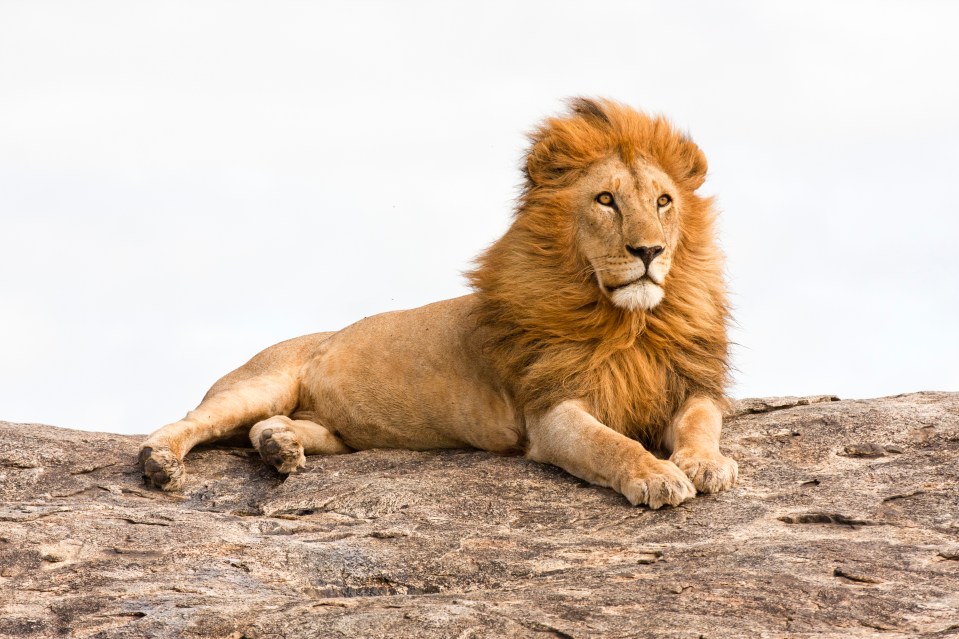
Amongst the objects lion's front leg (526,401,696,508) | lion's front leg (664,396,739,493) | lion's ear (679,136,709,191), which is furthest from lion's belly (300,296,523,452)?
lion's ear (679,136,709,191)

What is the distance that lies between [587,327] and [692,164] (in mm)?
972

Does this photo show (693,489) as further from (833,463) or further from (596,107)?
(596,107)

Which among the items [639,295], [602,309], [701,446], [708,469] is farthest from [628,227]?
[708,469]

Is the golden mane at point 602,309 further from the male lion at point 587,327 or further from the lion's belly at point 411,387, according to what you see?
the lion's belly at point 411,387

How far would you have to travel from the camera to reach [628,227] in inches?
215

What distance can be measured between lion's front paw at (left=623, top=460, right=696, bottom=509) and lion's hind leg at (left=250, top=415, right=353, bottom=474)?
1797 mm

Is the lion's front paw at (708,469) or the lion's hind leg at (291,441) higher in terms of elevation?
the lion's hind leg at (291,441)

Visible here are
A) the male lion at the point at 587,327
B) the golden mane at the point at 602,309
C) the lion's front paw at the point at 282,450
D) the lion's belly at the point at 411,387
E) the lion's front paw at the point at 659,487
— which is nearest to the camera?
the lion's front paw at the point at 659,487

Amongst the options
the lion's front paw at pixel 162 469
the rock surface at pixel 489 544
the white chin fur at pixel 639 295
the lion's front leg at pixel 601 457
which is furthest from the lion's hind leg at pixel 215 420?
the white chin fur at pixel 639 295

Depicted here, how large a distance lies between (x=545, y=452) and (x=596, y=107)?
173 cm

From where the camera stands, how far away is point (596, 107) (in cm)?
601

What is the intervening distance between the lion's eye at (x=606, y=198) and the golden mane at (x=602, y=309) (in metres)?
0.19

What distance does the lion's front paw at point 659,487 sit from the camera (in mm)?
4770

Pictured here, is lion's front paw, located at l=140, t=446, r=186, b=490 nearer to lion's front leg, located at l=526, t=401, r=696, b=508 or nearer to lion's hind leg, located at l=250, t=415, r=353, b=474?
lion's hind leg, located at l=250, t=415, r=353, b=474
